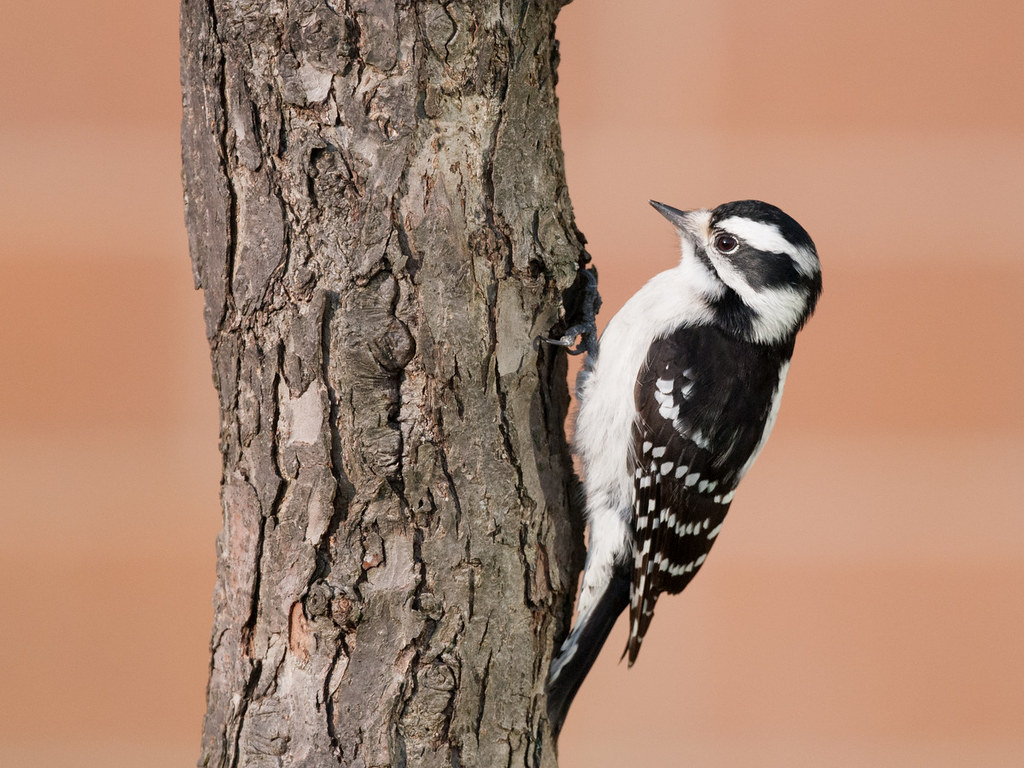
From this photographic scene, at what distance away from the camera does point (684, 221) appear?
9.82ft

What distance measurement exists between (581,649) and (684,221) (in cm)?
131

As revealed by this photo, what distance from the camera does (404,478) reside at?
77.9 inches

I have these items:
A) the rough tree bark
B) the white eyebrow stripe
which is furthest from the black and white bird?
the rough tree bark

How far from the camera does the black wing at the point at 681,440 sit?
109 inches

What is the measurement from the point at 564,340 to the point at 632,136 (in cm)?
221

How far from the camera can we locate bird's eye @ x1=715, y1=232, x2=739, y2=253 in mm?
2867

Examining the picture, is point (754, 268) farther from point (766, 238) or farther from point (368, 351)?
point (368, 351)

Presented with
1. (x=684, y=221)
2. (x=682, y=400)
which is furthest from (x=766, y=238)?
(x=682, y=400)

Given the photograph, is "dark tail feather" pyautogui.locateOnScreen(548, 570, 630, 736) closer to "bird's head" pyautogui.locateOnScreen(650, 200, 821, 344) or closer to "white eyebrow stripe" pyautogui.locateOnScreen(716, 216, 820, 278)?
"bird's head" pyautogui.locateOnScreen(650, 200, 821, 344)

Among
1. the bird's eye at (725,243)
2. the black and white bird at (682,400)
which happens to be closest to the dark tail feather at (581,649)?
the black and white bird at (682,400)

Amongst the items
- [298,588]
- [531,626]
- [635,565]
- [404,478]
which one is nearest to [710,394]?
[635,565]

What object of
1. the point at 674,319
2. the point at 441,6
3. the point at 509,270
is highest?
the point at 441,6

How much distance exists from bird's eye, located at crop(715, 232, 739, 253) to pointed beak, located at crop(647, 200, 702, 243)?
0.27ft

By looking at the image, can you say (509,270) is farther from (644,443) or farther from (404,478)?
(644,443)
